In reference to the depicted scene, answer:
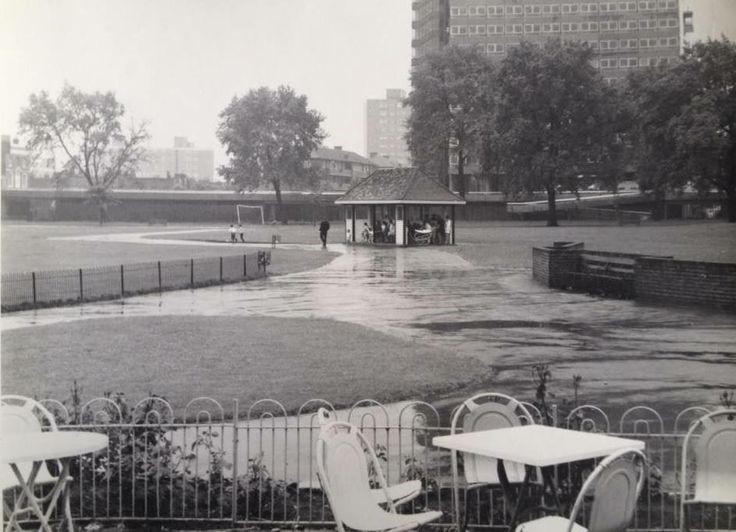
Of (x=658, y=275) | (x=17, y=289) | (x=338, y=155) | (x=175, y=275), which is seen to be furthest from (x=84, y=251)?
(x=658, y=275)

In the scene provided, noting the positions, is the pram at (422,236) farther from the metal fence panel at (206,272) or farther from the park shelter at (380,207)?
the metal fence panel at (206,272)

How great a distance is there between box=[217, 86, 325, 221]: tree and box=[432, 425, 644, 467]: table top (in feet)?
16.1

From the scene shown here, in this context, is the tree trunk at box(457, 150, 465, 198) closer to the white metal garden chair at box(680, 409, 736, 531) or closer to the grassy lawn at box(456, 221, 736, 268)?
the grassy lawn at box(456, 221, 736, 268)

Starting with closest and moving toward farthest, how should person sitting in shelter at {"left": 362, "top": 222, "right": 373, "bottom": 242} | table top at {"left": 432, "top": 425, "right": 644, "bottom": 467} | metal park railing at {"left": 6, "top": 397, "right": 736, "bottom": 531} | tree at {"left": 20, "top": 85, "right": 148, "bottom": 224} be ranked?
table top at {"left": 432, "top": 425, "right": 644, "bottom": 467}, metal park railing at {"left": 6, "top": 397, "right": 736, "bottom": 531}, tree at {"left": 20, "top": 85, "right": 148, "bottom": 224}, person sitting in shelter at {"left": 362, "top": 222, "right": 373, "bottom": 242}

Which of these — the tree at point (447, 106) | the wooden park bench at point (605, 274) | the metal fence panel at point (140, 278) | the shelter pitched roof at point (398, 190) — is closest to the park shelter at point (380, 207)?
the shelter pitched roof at point (398, 190)

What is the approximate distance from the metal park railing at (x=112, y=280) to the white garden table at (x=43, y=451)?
298 centimetres

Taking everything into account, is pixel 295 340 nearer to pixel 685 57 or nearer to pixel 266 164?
pixel 266 164

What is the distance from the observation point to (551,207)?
1177cm

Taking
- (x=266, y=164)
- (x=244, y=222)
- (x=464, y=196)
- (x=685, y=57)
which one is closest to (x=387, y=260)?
(x=244, y=222)

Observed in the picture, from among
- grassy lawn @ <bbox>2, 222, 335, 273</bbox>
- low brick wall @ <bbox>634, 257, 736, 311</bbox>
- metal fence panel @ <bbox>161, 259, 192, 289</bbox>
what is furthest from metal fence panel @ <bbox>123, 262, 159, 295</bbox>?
low brick wall @ <bbox>634, 257, 736, 311</bbox>

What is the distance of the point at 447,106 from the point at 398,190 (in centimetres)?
1274

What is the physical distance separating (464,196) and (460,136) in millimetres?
1262

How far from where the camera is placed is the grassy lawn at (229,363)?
7961 mm

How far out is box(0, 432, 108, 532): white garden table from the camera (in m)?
5.16
